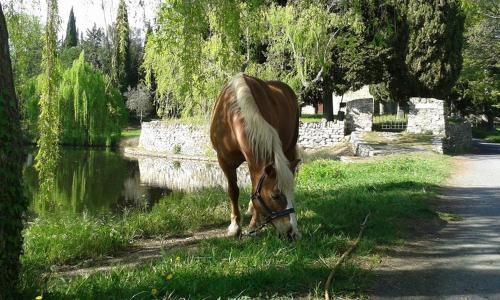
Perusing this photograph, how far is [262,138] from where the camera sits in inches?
180

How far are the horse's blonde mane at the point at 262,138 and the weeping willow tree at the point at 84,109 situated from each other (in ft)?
81.6

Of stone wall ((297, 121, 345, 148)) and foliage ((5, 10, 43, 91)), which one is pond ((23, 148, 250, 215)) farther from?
stone wall ((297, 121, 345, 148))

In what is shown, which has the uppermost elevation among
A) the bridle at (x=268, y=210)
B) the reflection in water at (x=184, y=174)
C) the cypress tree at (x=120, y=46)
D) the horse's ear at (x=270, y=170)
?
the cypress tree at (x=120, y=46)

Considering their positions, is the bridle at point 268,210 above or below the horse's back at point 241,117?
below

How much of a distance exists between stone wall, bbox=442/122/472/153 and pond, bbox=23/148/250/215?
10.3 meters

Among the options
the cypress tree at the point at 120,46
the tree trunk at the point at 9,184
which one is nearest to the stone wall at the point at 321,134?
the cypress tree at the point at 120,46

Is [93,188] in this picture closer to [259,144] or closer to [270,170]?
[259,144]

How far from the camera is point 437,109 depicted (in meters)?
22.9

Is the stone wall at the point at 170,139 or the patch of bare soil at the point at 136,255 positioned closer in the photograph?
the patch of bare soil at the point at 136,255

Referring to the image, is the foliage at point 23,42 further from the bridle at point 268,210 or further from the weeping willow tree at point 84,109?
the weeping willow tree at point 84,109

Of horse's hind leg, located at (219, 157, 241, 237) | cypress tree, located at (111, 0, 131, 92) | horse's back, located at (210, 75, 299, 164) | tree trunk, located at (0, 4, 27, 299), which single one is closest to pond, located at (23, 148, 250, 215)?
cypress tree, located at (111, 0, 131, 92)

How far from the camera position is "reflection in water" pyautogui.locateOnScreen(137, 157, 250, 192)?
1811 cm

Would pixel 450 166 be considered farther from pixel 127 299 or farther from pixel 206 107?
pixel 127 299

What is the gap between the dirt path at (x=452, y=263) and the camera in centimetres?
373
